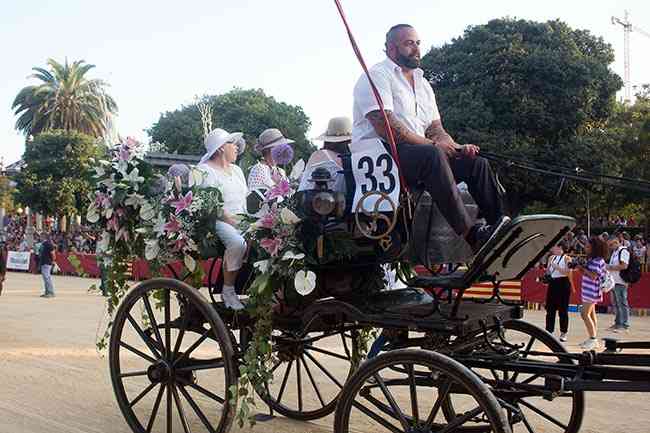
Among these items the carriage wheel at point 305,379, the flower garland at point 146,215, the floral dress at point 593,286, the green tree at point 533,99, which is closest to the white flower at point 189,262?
the flower garland at point 146,215

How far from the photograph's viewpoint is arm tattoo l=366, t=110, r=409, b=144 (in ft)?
13.8

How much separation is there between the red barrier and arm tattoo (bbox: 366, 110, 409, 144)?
10.6 m

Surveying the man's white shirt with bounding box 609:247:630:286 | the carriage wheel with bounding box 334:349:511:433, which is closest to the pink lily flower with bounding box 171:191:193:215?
the carriage wheel with bounding box 334:349:511:433

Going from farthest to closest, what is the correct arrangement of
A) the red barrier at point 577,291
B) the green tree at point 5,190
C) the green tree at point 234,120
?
the green tree at point 5,190 → the green tree at point 234,120 → the red barrier at point 577,291

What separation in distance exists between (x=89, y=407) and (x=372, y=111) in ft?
11.6

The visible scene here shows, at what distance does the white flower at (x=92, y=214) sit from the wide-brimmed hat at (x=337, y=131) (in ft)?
5.71

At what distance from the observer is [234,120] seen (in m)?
41.5

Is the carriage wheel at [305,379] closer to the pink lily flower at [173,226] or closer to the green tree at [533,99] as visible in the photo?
the pink lily flower at [173,226]

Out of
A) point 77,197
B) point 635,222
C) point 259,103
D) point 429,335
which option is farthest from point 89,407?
point 259,103

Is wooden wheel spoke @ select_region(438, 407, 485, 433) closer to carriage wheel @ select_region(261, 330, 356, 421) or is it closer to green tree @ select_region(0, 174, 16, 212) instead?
carriage wheel @ select_region(261, 330, 356, 421)

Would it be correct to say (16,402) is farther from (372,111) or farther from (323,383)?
(372,111)

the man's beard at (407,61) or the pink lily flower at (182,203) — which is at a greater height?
the man's beard at (407,61)

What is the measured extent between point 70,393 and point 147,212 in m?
2.31

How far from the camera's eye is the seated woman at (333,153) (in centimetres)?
454
